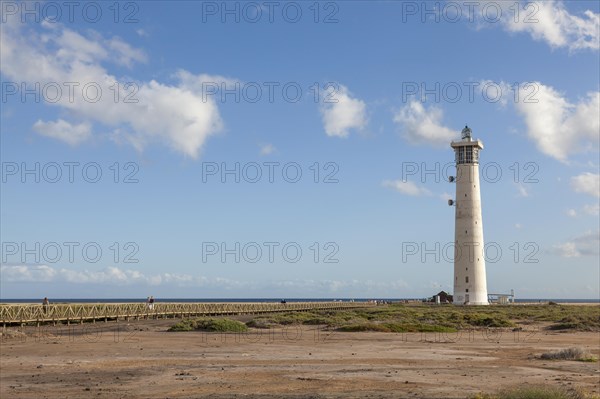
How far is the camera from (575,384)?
17.0 metres

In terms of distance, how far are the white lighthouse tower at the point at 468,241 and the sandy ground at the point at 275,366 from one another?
148 ft

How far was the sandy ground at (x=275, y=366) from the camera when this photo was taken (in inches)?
Answer: 624

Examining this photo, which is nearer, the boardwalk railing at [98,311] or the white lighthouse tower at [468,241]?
the boardwalk railing at [98,311]

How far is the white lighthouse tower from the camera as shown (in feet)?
258

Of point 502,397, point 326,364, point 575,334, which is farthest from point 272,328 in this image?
point 502,397

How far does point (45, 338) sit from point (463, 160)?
61392 mm

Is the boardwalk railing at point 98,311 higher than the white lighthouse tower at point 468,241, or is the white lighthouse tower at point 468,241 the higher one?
the white lighthouse tower at point 468,241

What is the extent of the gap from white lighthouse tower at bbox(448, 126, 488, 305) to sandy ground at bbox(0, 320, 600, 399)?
4517cm

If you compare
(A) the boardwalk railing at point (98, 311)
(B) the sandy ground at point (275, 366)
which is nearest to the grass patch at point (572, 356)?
(B) the sandy ground at point (275, 366)

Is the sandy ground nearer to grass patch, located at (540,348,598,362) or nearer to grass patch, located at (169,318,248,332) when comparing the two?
grass patch, located at (540,348,598,362)

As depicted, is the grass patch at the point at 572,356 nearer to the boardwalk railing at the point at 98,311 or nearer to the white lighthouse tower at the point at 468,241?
the boardwalk railing at the point at 98,311

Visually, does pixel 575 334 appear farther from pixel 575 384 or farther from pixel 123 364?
pixel 123 364

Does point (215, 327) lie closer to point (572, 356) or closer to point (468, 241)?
point (572, 356)

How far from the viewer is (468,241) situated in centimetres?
7838
